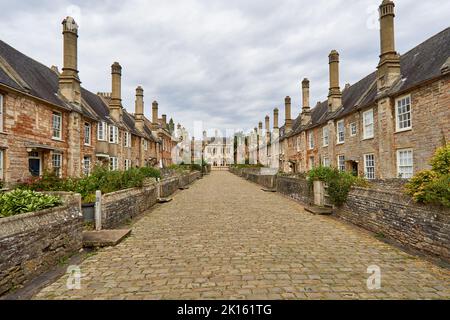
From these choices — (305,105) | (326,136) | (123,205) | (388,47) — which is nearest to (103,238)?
(123,205)

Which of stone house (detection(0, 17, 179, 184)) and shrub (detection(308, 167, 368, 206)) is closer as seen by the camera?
shrub (detection(308, 167, 368, 206))

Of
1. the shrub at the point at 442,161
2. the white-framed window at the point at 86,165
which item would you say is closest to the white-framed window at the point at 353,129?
the shrub at the point at 442,161

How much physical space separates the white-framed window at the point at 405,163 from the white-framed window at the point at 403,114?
154cm

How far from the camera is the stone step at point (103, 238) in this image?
663 cm

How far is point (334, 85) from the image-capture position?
24.6 m

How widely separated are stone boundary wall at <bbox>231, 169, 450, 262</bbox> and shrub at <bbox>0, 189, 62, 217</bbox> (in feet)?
29.0

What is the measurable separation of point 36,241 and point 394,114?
19.6 meters

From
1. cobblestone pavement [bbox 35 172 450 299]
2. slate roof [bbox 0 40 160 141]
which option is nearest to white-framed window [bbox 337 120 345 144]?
cobblestone pavement [bbox 35 172 450 299]

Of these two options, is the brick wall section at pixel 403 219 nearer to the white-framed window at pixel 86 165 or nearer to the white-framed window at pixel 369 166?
the white-framed window at pixel 369 166

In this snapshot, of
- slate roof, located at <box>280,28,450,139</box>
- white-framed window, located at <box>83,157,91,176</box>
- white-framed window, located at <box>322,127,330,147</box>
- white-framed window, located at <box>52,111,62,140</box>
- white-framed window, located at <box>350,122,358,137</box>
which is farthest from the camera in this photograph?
white-framed window, located at <box>322,127,330,147</box>

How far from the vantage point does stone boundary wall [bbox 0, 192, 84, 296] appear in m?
4.15

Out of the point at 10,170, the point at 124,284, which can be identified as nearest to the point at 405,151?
the point at 124,284

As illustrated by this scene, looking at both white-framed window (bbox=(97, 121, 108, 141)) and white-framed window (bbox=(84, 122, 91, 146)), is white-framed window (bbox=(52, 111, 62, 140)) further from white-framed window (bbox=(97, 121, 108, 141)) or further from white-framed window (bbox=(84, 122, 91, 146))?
white-framed window (bbox=(97, 121, 108, 141))

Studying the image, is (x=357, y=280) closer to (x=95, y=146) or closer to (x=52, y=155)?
(x=52, y=155)
